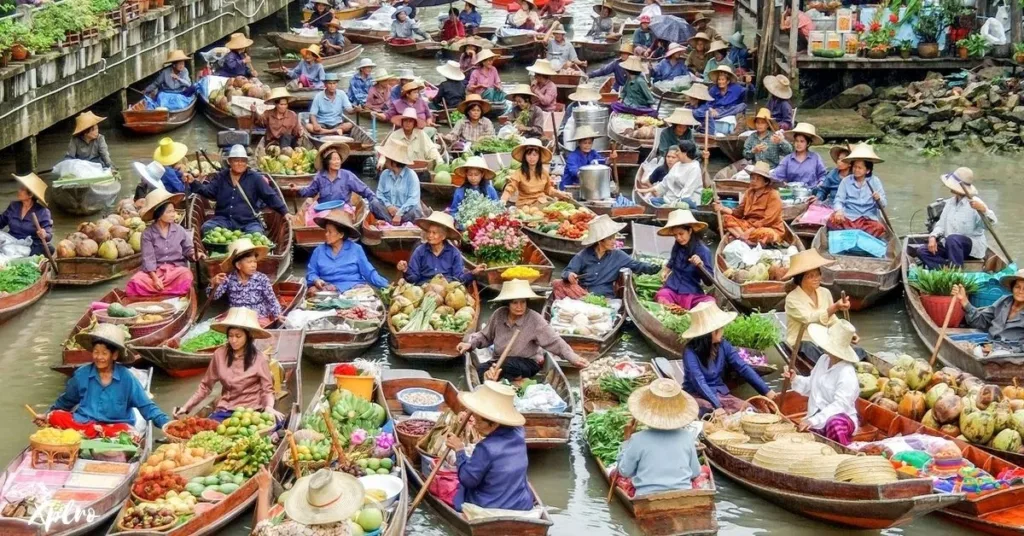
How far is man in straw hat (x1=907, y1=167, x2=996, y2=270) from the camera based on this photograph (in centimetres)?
1243

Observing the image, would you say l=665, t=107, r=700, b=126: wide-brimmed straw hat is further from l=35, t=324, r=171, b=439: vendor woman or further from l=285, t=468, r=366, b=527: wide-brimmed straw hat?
l=285, t=468, r=366, b=527: wide-brimmed straw hat

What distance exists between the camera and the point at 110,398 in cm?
930

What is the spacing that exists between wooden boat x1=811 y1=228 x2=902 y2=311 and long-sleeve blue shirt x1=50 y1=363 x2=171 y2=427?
5.75 metres

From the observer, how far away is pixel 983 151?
18.4 m

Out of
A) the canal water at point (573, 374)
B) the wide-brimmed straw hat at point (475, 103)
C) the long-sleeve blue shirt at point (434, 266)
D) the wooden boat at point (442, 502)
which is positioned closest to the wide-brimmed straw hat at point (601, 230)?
the canal water at point (573, 374)

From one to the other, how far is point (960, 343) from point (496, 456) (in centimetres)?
447

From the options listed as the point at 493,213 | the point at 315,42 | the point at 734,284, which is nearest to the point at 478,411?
the point at 734,284

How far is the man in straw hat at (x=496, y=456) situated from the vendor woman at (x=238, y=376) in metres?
1.77

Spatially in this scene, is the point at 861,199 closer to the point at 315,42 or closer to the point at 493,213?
the point at 493,213

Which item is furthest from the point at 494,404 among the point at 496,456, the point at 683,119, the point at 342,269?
the point at 683,119

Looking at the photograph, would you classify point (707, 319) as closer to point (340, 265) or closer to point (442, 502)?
point (442, 502)

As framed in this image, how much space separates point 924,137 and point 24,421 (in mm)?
12428

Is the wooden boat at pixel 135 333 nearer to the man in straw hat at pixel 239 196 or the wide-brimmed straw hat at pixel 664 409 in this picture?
the man in straw hat at pixel 239 196

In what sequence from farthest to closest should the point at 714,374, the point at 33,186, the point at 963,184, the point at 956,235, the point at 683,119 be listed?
the point at 683,119, the point at 33,186, the point at 956,235, the point at 963,184, the point at 714,374
